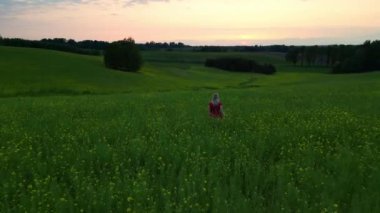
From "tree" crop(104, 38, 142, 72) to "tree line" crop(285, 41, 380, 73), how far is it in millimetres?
48953

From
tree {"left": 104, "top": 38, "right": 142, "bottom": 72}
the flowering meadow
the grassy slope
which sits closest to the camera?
the flowering meadow

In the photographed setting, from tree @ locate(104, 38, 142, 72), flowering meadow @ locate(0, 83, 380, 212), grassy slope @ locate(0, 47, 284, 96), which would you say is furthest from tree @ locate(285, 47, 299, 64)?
flowering meadow @ locate(0, 83, 380, 212)

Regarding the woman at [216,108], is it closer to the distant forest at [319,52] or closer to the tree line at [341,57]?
the distant forest at [319,52]

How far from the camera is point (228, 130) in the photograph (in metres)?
15.0

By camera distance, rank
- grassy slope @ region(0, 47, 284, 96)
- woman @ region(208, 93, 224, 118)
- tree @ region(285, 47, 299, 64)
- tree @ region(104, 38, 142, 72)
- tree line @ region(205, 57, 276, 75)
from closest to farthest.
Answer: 1. woman @ region(208, 93, 224, 118)
2. grassy slope @ region(0, 47, 284, 96)
3. tree @ region(104, 38, 142, 72)
4. tree line @ region(205, 57, 276, 75)
5. tree @ region(285, 47, 299, 64)

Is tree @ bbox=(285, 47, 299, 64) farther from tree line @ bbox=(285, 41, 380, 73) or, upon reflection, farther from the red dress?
the red dress

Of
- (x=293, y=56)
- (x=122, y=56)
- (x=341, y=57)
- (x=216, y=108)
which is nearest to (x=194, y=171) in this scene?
(x=216, y=108)

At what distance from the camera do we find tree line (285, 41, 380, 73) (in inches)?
4099

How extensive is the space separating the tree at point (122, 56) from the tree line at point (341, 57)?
48953 millimetres

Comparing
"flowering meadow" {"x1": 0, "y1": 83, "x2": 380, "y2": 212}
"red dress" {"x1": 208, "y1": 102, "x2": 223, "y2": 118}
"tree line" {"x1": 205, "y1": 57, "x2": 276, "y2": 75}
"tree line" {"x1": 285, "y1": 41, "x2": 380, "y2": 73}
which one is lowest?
"tree line" {"x1": 205, "y1": 57, "x2": 276, "y2": 75}

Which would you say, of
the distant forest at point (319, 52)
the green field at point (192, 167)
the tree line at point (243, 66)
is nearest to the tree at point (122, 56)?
the distant forest at point (319, 52)

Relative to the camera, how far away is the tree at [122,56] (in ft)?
286

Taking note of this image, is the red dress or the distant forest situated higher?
the red dress

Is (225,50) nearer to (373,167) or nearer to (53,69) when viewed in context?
(53,69)
